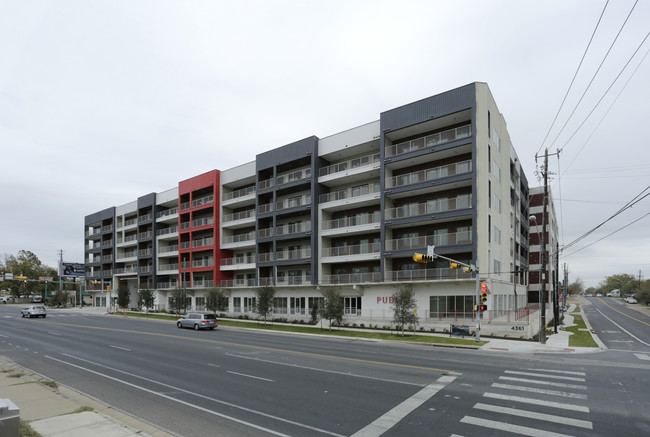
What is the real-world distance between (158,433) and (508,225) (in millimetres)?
43898

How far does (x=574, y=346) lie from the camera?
25766 millimetres

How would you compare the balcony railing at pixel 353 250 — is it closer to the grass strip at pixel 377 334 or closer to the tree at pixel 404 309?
the tree at pixel 404 309

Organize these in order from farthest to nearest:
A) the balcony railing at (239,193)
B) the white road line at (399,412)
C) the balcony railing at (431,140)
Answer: the balcony railing at (239,193) → the balcony railing at (431,140) → the white road line at (399,412)

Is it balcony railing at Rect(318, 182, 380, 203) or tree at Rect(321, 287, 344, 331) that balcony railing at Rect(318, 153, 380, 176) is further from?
tree at Rect(321, 287, 344, 331)

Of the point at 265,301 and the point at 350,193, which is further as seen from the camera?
the point at 350,193

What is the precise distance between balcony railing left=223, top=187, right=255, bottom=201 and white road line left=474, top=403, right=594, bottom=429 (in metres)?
42.2

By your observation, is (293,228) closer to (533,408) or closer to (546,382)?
(546,382)

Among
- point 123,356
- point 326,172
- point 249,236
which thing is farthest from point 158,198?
point 123,356

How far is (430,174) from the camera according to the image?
1407 inches

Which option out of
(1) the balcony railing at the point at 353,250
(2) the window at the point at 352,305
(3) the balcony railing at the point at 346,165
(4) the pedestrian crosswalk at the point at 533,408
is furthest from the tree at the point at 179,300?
(4) the pedestrian crosswalk at the point at 533,408

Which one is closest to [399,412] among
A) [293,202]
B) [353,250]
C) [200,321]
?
[200,321]

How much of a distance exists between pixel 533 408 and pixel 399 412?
12.7ft

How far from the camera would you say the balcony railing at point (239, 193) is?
50.3 m

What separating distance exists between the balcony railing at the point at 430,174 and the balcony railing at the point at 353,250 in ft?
20.7
